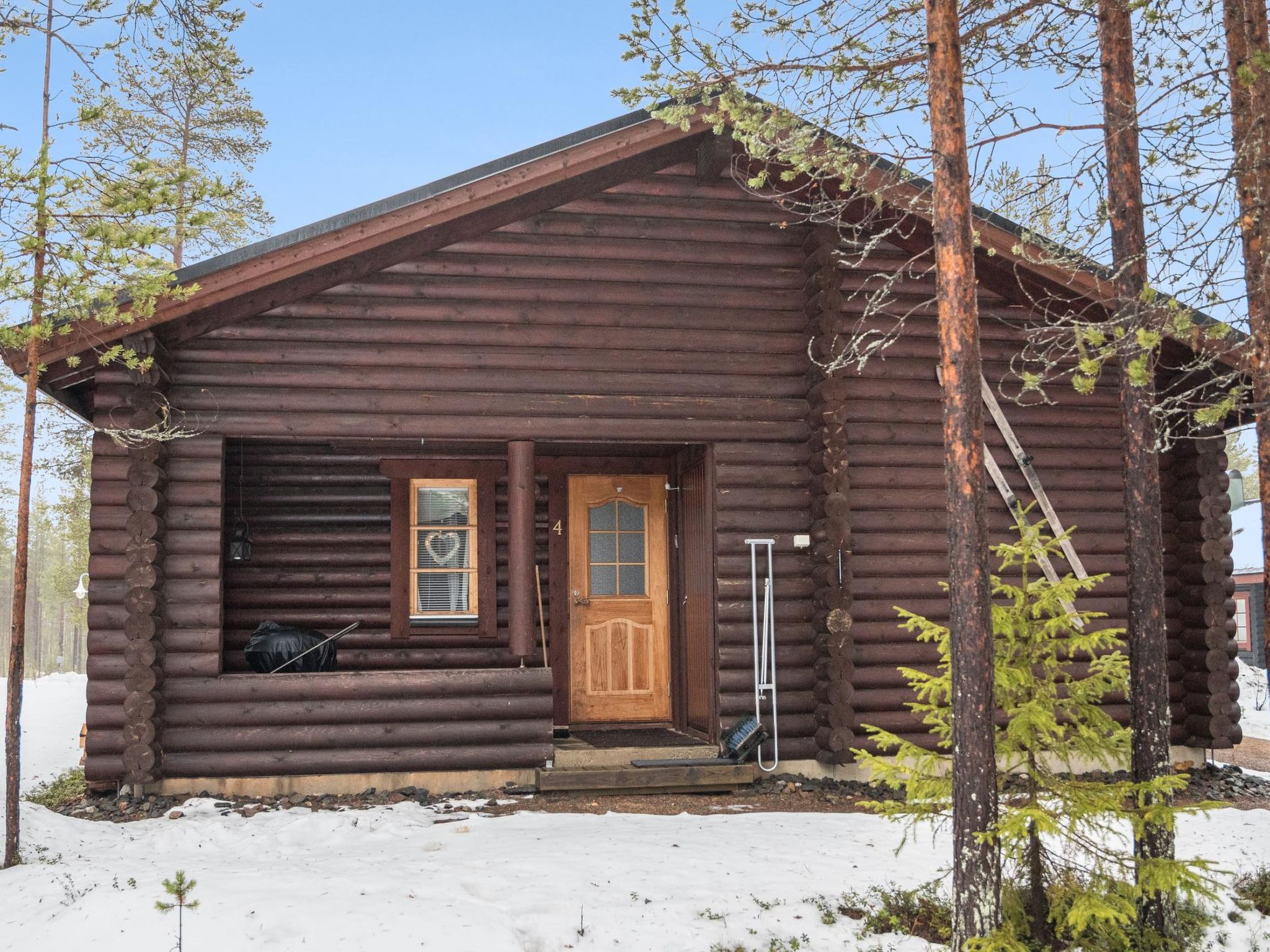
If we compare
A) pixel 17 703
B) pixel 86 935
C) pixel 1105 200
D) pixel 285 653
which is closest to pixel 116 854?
pixel 17 703

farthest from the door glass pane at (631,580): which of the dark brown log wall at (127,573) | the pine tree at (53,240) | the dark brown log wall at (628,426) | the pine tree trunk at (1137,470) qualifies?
the pine tree trunk at (1137,470)

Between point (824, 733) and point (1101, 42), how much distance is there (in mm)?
5414

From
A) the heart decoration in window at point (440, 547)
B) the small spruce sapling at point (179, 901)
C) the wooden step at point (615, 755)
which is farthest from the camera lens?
the heart decoration in window at point (440, 547)

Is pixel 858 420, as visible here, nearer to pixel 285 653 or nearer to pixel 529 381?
pixel 529 381

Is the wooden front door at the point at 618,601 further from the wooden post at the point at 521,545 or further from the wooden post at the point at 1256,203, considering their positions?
the wooden post at the point at 1256,203

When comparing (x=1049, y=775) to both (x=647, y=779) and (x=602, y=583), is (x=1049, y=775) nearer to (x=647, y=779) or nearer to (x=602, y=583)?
(x=647, y=779)

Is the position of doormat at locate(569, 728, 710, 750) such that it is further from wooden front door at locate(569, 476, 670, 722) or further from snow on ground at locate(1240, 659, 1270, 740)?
snow on ground at locate(1240, 659, 1270, 740)

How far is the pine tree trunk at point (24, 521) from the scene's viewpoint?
19.5ft

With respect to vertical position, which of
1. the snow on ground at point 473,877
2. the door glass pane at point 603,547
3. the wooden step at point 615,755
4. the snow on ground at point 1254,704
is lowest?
the snow on ground at point 1254,704

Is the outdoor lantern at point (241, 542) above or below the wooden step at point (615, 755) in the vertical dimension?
above

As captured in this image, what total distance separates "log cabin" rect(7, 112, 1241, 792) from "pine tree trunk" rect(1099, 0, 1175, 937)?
2.35 m

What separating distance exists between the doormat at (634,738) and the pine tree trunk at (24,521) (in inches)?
167

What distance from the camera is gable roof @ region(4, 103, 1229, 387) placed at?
7754mm

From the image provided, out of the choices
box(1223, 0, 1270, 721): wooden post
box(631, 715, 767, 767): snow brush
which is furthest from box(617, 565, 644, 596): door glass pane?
box(1223, 0, 1270, 721): wooden post
